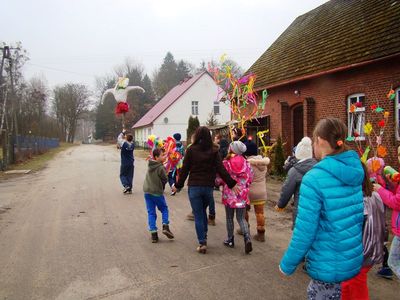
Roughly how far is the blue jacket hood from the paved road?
196cm

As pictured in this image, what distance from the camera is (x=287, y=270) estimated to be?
2.72 metres

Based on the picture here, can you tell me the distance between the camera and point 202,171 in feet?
18.2

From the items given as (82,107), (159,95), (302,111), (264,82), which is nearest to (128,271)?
(302,111)

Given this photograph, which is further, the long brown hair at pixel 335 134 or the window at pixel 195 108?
the window at pixel 195 108

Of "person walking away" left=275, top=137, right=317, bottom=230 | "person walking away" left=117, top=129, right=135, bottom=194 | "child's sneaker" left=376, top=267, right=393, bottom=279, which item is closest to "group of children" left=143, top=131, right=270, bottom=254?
"person walking away" left=275, top=137, right=317, bottom=230

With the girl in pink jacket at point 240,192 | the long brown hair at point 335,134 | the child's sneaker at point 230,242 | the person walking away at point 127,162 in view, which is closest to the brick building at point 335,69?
the girl in pink jacket at point 240,192

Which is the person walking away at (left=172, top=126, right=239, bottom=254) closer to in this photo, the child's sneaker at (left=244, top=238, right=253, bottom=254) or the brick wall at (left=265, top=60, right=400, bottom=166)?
the child's sneaker at (left=244, top=238, right=253, bottom=254)

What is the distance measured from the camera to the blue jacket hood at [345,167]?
105 inches

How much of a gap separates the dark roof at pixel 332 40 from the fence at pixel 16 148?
1429 cm

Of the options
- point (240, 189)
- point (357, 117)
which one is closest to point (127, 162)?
point (240, 189)

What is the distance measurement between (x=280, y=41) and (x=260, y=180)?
15.7 metres

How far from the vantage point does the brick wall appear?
36.6 ft

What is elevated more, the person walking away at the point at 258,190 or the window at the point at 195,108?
the window at the point at 195,108

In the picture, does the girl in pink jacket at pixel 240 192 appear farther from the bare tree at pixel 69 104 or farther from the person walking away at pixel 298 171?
the bare tree at pixel 69 104
